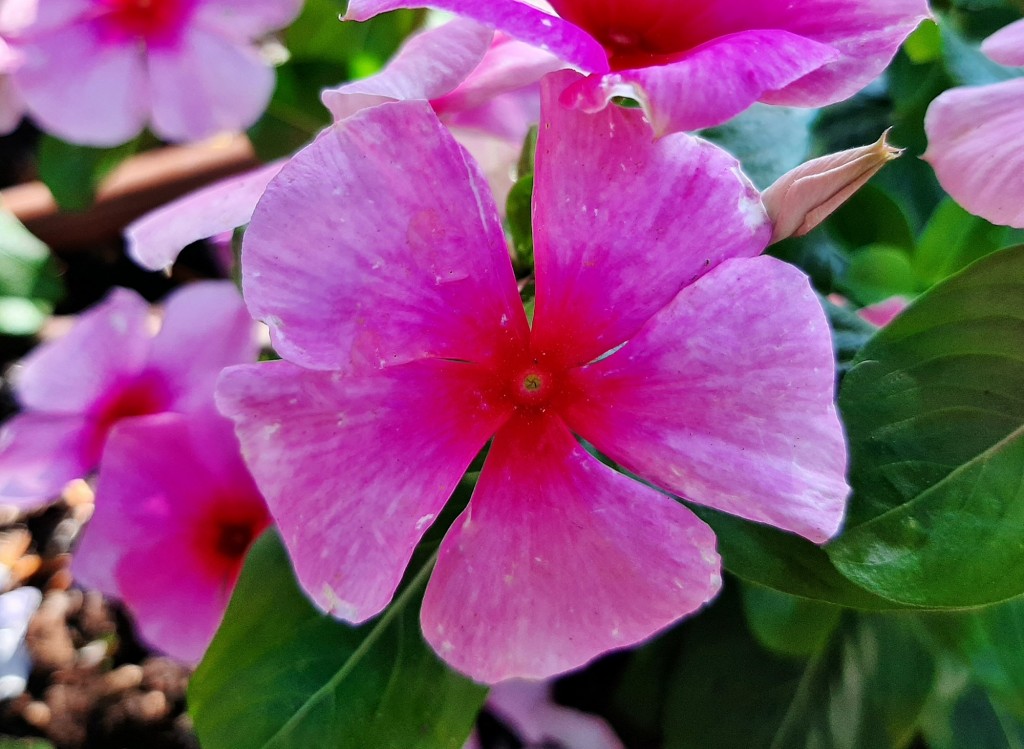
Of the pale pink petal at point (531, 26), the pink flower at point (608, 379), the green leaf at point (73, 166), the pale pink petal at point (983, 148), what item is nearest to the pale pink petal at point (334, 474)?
the pink flower at point (608, 379)

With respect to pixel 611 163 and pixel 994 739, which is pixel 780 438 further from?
pixel 994 739

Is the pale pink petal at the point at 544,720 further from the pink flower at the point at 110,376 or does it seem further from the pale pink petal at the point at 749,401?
the pale pink petal at the point at 749,401

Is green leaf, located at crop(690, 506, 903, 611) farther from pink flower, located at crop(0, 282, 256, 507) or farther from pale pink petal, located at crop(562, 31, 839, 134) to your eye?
pink flower, located at crop(0, 282, 256, 507)

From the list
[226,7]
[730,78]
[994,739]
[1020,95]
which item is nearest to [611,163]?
[730,78]

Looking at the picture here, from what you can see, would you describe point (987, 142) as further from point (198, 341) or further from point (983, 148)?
point (198, 341)

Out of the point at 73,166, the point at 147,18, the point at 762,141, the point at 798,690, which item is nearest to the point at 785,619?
the point at 798,690

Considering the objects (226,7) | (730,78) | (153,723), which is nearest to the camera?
(730,78)
